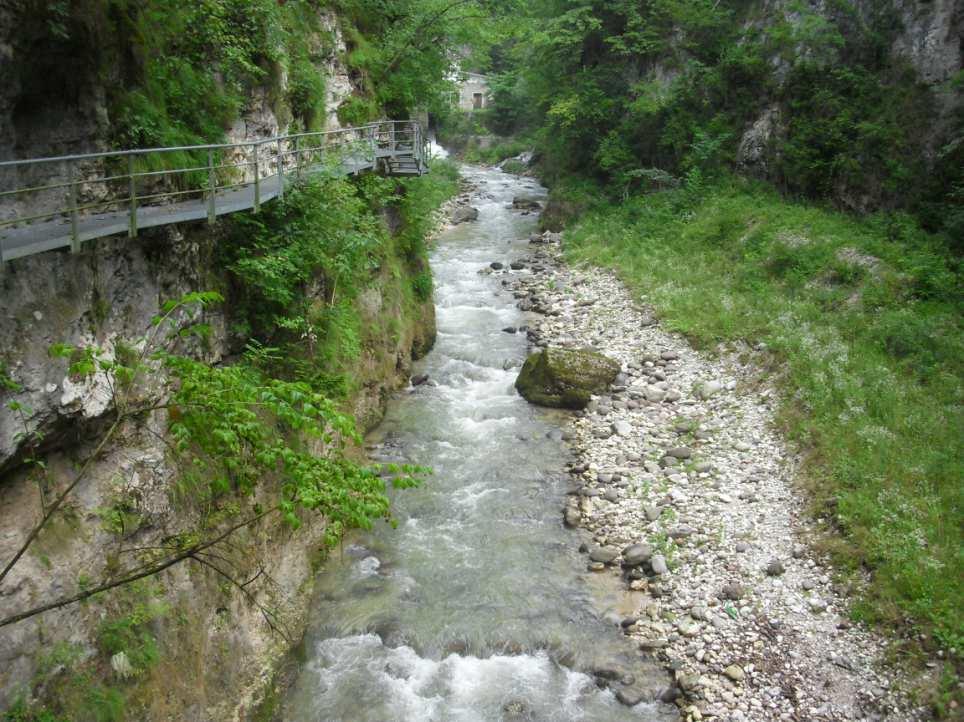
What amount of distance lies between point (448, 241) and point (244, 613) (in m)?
24.0

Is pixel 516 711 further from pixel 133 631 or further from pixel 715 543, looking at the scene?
pixel 133 631

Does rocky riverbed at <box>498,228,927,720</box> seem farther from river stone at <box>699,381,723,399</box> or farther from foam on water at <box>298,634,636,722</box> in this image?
foam on water at <box>298,634,636,722</box>

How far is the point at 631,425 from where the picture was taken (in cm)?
1582

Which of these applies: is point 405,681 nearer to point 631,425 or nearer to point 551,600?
point 551,600

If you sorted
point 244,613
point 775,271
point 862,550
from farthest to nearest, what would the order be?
point 775,271, point 862,550, point 244,613

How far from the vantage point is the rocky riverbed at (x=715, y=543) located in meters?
9.19

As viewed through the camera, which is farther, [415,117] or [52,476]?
[415,117]

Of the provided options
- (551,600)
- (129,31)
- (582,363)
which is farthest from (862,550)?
(129,31)

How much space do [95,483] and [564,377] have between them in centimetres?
1156

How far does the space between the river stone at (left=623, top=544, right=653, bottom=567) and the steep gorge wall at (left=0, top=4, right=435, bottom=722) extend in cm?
534

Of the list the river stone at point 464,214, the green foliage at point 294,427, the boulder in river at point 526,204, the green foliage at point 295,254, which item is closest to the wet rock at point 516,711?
the green foliage at point 294,427

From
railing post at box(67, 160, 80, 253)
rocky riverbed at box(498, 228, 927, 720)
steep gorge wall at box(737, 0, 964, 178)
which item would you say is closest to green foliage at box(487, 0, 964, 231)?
steep gorge wall at box(737, 0, 964, 178)

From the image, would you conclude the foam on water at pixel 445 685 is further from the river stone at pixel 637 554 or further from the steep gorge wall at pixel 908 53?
the steep gorge wall at pixel 908 53

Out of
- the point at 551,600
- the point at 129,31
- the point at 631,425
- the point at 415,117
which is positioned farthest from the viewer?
the point at 415,117
